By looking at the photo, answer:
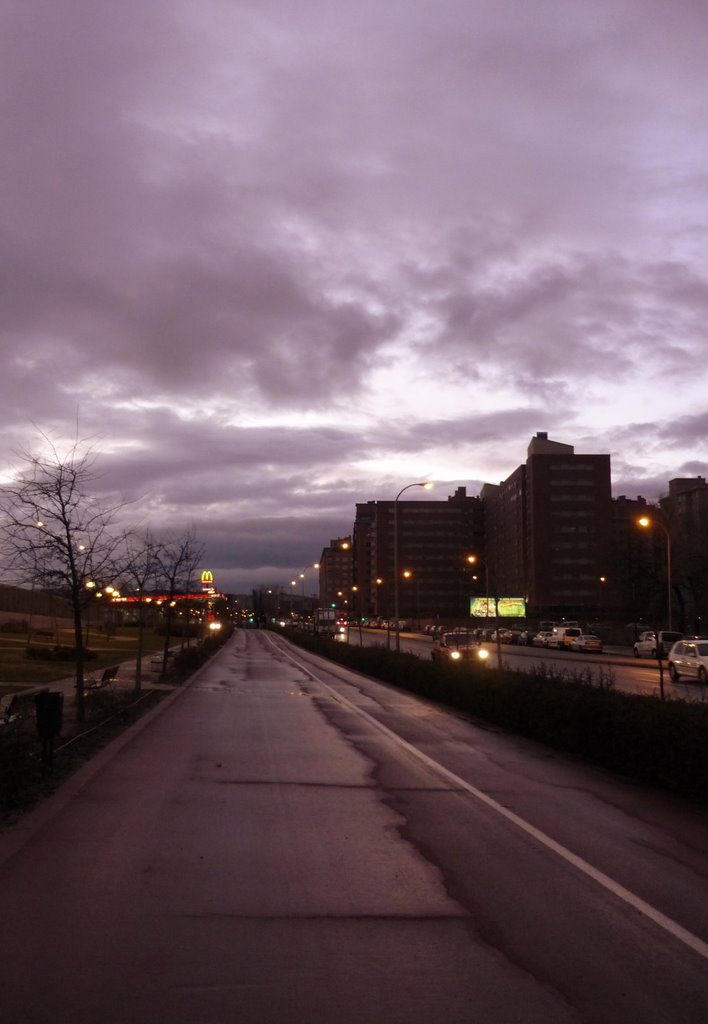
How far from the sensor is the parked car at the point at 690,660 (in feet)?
114

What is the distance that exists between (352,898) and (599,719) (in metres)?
8.41

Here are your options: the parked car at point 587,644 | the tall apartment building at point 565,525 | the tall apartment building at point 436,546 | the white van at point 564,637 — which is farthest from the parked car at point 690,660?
the tall apartment building at point 436,546

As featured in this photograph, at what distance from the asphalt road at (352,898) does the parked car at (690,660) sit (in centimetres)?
2301

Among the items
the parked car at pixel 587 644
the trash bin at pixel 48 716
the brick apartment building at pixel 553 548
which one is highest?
the brick apartment building at pixel 553 548

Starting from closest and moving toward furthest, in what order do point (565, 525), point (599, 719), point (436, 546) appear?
1. point (599, 719)
2. point (565, 525)
3. point (436, 546)

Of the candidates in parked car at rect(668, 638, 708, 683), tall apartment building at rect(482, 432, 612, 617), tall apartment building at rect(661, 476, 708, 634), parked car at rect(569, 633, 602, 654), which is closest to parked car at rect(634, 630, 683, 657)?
parked car at rect(569, 633, 602, 654)

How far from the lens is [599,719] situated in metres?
14.7

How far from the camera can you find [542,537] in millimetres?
138250

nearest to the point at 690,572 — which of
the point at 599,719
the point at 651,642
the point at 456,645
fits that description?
the point at 651,642

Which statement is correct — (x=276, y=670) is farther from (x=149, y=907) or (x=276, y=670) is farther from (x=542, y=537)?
(x=542, y=537)

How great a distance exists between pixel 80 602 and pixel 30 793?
29.1ft

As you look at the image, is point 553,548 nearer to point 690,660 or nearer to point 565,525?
point 565,525

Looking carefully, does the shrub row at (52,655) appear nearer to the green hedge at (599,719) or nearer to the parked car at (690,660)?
the green hedge at (599,719)

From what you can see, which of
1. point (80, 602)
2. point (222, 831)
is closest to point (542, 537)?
point (80, 602)
